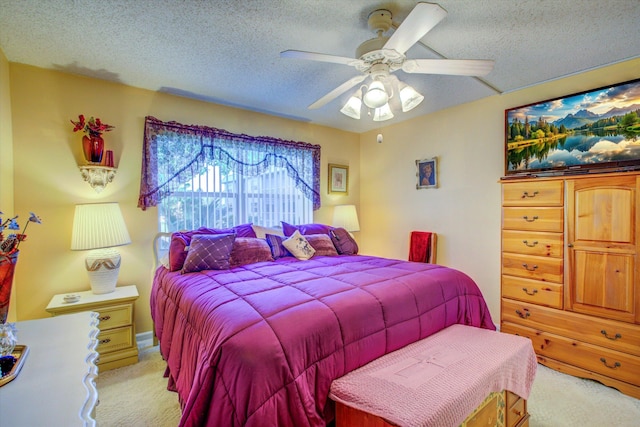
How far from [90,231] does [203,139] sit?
140 cm

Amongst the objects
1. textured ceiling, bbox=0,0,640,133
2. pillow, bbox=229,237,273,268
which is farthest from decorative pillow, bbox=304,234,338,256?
textured ceiling, bbox=0,0,640,133

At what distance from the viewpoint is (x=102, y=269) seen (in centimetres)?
248

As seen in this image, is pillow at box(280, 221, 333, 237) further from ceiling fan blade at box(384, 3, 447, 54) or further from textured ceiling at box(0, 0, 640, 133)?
ceiling fan blade at box(384, 3, 447, 54)

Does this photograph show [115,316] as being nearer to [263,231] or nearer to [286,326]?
[263,231]

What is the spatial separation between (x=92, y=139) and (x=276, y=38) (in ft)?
6.06

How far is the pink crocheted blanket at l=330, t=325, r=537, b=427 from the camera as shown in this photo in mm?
1216

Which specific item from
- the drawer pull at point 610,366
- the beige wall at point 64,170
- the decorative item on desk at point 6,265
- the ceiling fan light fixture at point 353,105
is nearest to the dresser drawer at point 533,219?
the drawer pull at point 610,366

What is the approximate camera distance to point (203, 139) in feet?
10.6

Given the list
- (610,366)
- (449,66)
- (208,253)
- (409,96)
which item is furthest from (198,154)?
(610,366)

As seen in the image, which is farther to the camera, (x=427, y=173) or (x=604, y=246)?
(x=427, y=173)

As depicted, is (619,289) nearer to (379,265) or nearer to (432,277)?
(432,277)

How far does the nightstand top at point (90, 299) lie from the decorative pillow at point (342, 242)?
202cm

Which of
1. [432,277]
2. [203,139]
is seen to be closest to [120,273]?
[203,139]

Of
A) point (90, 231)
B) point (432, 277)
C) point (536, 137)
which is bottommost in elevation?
point (432, 277)
